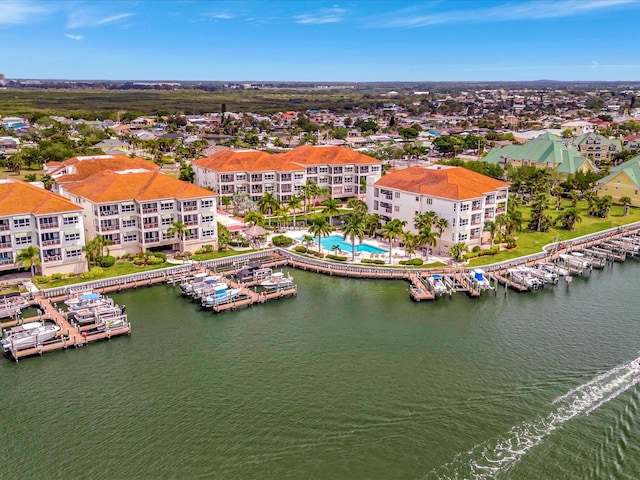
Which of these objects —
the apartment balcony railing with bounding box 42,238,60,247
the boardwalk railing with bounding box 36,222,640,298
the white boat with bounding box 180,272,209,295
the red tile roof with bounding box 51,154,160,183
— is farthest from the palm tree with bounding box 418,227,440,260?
the red tile roof with bounding box 51,154,160,183

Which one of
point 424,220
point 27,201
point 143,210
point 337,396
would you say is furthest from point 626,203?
point 27,201

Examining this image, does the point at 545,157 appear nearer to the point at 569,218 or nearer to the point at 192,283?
the point at 569,218

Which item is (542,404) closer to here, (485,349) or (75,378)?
(485,349)

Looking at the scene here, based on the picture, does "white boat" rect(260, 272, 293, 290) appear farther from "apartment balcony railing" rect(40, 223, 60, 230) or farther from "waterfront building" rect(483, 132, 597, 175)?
"waterfront building" rect(483, 132, 597, 175)

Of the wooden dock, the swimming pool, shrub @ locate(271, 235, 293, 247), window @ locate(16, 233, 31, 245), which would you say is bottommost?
the wooden dock

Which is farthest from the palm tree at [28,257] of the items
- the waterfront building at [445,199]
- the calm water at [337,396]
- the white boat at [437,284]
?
the waterfront building at [445,199]
